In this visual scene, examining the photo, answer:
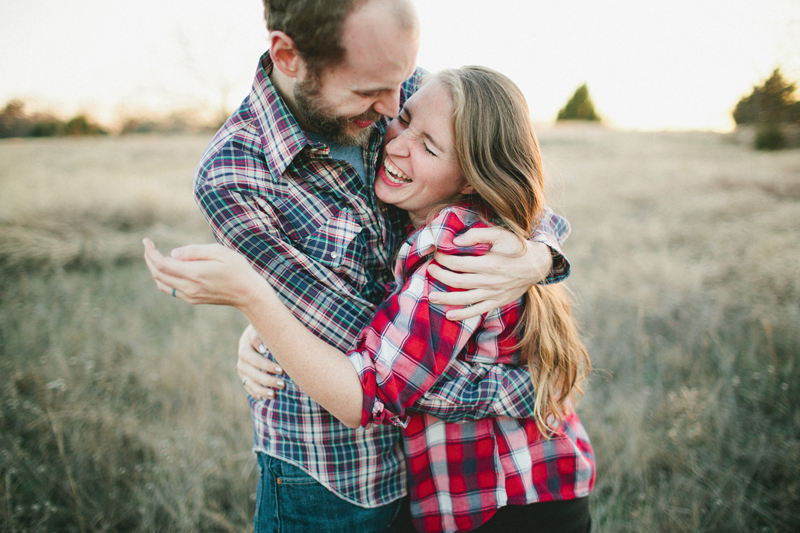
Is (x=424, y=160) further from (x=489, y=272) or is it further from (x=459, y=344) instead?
(x=459, y=344)

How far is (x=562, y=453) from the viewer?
1495 mm

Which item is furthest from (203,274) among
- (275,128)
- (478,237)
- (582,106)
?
(582,106)

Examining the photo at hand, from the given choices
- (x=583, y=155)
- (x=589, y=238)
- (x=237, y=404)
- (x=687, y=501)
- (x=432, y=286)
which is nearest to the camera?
(x=432, y=286)

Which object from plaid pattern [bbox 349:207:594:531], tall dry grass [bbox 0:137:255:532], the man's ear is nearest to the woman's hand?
plaid pattern [bbox 349:207:594:531]

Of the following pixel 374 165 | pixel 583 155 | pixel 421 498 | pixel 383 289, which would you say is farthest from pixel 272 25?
pixel 583 155

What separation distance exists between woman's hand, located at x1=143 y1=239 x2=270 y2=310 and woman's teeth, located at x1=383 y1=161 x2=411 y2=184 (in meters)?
0.77

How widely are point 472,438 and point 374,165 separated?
3.75 feet

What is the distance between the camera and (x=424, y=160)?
1.61 m

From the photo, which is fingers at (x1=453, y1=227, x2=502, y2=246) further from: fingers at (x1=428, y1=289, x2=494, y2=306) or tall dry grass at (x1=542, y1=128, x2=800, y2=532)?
tall dry grass at (x1=542, y1=128, x2=800, y2=532)

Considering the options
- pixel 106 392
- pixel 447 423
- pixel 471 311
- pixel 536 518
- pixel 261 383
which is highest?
pixel 471 311

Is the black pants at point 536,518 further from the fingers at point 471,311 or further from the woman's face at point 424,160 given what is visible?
the woman's face at point 424,160

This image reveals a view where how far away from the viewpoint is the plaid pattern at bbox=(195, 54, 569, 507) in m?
1.27

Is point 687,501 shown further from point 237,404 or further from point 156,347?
point 156,347

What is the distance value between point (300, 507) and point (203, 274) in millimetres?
911
